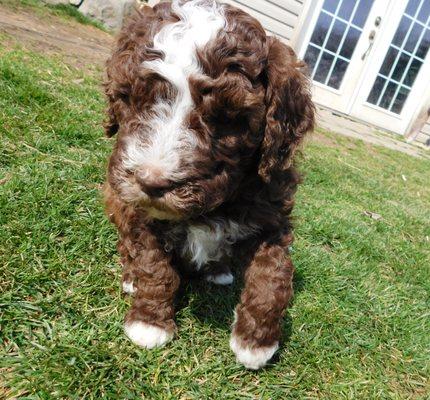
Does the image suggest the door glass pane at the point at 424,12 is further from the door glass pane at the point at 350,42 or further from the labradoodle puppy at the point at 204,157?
the labradoodle puppy at the point at 204,157

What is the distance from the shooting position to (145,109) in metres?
1.85

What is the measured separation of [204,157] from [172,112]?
21 centimetres

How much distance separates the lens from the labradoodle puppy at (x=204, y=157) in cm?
178

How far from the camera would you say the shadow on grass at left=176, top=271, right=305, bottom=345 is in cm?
253

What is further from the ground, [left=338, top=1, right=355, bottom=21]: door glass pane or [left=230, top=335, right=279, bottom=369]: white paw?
[left=338, top=1, right=355, bottom=21]: door glass pane

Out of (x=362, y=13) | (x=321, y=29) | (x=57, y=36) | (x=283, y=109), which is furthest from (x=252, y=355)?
(x=362, y=13)

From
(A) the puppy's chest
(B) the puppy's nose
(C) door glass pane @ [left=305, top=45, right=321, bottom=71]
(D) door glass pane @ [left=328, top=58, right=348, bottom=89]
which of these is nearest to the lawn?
(A) the puppy's chest

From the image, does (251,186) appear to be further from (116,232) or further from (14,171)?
(14,171)

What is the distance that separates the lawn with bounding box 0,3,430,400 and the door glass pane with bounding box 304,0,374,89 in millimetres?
8048

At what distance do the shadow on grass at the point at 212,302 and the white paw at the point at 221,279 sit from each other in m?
0.03

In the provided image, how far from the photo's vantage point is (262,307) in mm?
2229

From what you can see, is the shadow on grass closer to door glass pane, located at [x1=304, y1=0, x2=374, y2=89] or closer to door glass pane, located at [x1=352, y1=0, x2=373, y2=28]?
door glass pane, located at [x1=304, y1=0, x2=374, y2=89]

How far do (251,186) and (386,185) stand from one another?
5.31 metres

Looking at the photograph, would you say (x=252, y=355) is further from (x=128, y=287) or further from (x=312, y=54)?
(x=312, y=54)
